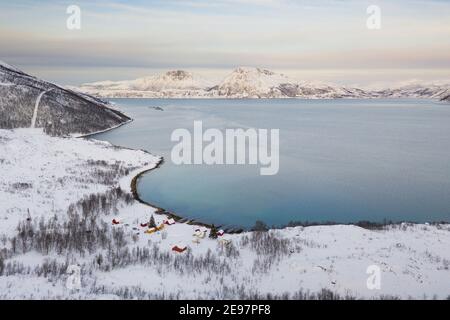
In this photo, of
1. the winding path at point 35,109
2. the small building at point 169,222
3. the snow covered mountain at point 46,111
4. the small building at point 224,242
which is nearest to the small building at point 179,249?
the small building at point 224,242

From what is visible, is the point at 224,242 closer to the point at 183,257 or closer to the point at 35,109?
the point at 183,257

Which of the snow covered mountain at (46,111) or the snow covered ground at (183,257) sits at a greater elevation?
the snow covered mountain at (46,111)

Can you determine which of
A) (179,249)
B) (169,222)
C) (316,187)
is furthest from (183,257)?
(316,187)

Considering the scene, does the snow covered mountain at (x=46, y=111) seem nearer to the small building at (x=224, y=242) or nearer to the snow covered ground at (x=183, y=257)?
the snow covered ground at (x=183, y=257)

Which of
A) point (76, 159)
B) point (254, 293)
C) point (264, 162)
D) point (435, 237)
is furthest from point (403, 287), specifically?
point (76, 159)
